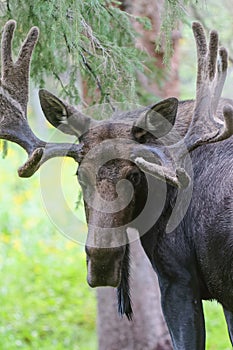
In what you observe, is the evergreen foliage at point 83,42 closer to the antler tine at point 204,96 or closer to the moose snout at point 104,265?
the antler tine at point 204,96

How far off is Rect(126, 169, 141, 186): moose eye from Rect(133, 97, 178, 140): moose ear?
0.27 metres

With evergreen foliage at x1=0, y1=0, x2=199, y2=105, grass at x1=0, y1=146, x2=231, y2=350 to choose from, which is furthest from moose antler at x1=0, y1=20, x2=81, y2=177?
grass at x1=0, y1=146, x2=231, y2=350

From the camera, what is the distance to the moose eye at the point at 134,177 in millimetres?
5086

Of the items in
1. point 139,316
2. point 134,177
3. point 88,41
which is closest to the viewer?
point 134,177

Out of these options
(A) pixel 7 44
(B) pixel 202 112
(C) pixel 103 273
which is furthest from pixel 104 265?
(A) pixel 7 44

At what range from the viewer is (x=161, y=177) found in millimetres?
4855

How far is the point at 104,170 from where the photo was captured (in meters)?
5.03

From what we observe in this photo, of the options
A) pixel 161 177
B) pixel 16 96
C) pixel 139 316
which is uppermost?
pixel 16 96

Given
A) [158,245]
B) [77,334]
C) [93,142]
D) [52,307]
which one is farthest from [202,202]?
[52,307]

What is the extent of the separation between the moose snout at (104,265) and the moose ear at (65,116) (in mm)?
886

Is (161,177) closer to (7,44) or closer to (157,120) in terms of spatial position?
(157,120)

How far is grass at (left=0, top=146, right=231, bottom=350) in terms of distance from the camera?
1070 centimetres

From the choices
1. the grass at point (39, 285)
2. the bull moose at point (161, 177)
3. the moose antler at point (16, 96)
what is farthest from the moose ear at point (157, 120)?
the grass at point (39, 285)

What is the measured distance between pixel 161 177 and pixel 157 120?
0.53 metres
